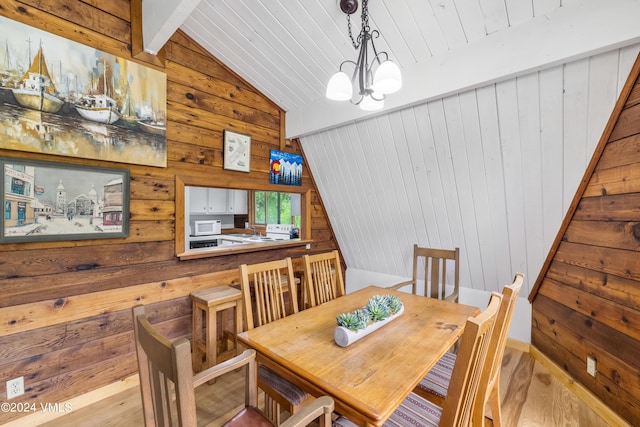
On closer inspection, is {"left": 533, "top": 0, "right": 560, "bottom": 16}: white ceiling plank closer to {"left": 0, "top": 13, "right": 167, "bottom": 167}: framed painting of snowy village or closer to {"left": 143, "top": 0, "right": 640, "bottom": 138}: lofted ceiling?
{"left": 143, "top": 0, "right": 640, "bottom": 138}: lofted ceiling

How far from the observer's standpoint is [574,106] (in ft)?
5.70

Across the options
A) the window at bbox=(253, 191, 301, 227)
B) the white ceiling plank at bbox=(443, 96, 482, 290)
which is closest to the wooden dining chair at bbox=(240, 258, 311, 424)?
the white ceiling plank at bbox=(443, 96, 482, 290)

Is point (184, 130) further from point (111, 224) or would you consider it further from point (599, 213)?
point (599, 213)

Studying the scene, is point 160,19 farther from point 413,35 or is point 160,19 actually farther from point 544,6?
point 544,6

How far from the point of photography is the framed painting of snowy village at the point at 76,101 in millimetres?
1629

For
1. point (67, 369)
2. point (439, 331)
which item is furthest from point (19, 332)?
point (439, 331)

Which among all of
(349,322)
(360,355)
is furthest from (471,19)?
(360,355)

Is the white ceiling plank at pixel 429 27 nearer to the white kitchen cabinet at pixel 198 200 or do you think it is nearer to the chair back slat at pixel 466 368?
the chair back slat at pixel 466 368

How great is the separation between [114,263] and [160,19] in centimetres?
166

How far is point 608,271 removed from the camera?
71.0 inches

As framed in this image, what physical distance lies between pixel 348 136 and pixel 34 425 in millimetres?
3036

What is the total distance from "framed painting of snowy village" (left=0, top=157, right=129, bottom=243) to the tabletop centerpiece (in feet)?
5.48

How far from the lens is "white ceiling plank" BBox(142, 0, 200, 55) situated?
5.51ft

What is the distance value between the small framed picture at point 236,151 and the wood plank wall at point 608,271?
2611 millimetres
